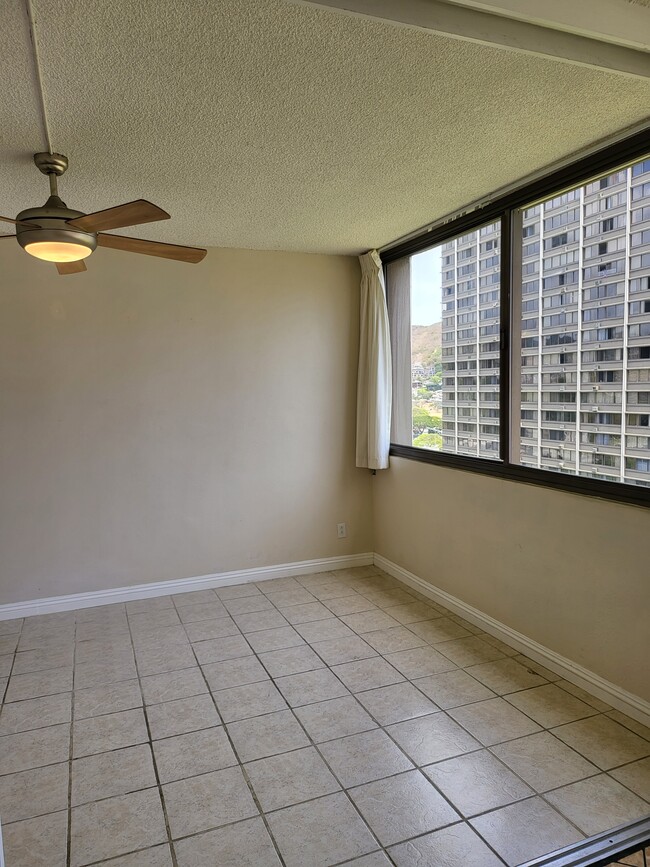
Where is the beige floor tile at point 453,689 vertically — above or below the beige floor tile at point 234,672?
above

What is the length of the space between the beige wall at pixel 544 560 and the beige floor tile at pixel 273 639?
41.4 inches

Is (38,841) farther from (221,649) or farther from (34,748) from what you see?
(221,649)

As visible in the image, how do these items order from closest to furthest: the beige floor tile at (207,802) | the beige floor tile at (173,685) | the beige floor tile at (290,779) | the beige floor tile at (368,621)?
the beige floor tile at (207,802) → the beige floor tile at (290,779) → the beige floor tile at (173,685) → the beige floor tile at (368,621)

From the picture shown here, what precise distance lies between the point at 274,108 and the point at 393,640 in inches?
105

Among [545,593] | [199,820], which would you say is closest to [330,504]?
[545,593]

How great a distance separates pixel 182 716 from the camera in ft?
8.13

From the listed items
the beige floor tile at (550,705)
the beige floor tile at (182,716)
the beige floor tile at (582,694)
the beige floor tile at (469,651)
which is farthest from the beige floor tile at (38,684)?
the beige floor tile at (582,694)

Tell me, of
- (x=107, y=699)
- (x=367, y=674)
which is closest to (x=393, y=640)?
(x=367, y=674)

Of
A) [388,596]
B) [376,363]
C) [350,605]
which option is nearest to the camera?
[350,605]

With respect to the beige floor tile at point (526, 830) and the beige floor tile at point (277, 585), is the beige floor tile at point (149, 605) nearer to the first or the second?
the beige floor tile at point (277, 585)

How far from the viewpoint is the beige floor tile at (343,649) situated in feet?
9.79

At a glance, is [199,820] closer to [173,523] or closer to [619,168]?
[173,523]

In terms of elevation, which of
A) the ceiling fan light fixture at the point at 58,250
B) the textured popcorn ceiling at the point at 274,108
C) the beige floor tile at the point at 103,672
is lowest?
the beige floor tile at the point at 103,672

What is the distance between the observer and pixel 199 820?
6.11ft
